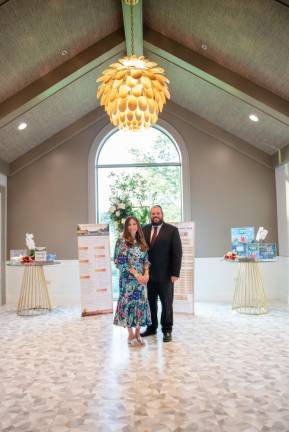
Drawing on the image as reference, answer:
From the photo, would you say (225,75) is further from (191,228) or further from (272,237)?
(272,237)

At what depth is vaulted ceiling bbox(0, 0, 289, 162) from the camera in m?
4.28

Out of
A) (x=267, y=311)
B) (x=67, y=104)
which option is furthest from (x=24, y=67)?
(x=267, y=311)

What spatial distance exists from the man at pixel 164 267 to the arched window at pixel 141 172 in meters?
2.90

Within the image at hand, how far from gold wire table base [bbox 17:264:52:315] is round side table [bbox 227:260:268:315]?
319 centimetres

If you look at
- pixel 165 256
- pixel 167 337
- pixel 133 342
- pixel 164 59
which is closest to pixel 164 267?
pixel 165 256

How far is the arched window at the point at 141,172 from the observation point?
7.50 metres

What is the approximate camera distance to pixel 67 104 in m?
6.58

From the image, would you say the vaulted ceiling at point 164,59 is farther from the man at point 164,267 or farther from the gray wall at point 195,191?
the man at point 164,267

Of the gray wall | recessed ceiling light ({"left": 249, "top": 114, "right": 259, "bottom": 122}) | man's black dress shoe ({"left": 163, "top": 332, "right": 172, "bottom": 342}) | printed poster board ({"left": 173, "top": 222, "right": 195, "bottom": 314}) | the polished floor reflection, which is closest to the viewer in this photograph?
the polished floor reflection

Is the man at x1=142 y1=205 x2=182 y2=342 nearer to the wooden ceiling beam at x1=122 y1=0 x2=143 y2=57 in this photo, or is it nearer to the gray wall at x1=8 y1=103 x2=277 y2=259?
the wooden ceiling beam at x1=122 y1=0 x2=143 y2=57

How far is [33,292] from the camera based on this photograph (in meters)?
6.84

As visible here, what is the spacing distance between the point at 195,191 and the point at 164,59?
8.14 ft

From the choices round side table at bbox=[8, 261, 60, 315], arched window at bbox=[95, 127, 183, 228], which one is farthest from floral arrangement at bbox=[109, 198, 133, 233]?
round side table at bbox=[8, 261, 60, 315]

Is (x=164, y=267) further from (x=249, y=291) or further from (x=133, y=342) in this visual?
(x=249, y=291)
